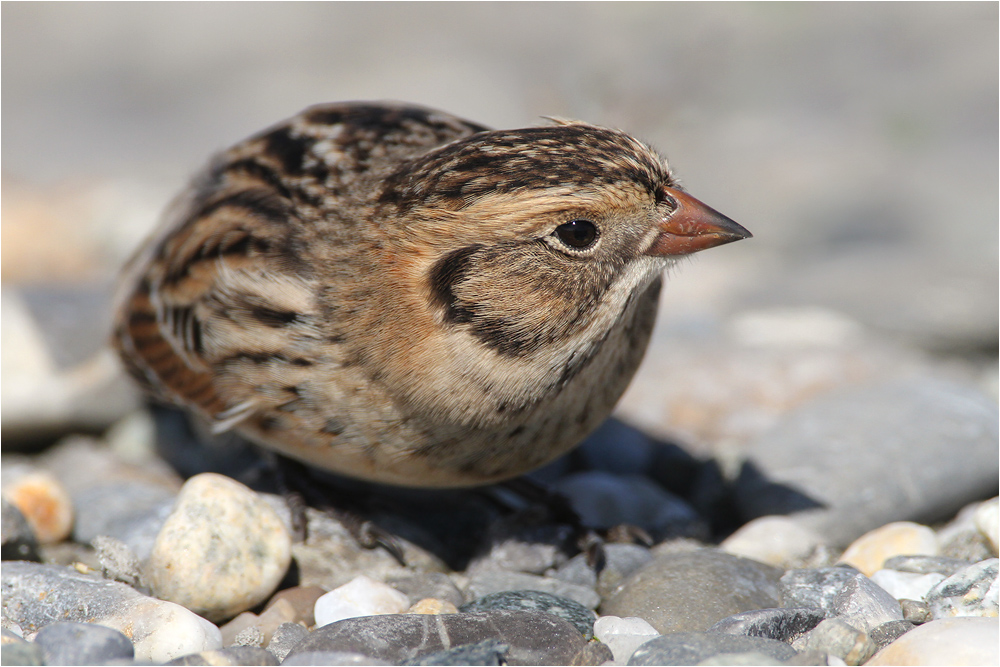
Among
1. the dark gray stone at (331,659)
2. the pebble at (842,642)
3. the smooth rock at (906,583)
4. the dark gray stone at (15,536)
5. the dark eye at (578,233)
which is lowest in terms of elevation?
the dark gray stone at (15,536)

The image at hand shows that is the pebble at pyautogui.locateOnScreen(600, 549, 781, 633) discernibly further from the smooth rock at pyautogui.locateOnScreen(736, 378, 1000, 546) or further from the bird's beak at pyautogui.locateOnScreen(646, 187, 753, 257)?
the bird's beak at pyautogui.locateOnScreen(646, 187, 753, 257)

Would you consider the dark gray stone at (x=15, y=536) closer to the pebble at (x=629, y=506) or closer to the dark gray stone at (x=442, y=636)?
the dark gray stone at (x=442, y=636)

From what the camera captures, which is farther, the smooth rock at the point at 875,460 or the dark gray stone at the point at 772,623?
the smooth rock at the point at 875,460

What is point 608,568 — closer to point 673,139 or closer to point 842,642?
point 842,642

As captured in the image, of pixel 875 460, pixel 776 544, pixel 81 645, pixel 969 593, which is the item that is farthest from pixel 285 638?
pixel 875 460

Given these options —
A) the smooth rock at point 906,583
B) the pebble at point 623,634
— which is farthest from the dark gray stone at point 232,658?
the smooth rock at point 906,583

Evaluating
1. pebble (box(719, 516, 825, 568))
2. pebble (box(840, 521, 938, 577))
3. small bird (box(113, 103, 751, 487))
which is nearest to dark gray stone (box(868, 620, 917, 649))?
pebble (box(840, 521, 938, 577))
